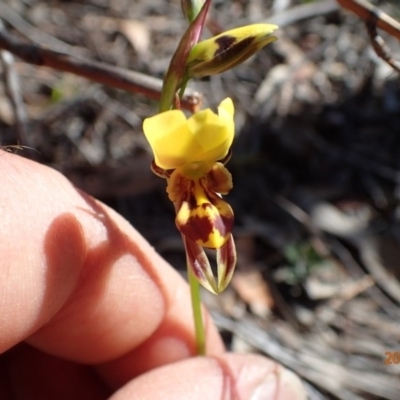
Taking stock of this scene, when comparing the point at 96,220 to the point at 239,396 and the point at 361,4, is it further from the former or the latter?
the point at 361,4

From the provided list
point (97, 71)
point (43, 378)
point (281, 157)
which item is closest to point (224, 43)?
point (97, 71)

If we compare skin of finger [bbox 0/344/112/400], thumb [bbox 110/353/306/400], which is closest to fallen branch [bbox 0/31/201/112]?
thumb [bbox 110/353/306/400]

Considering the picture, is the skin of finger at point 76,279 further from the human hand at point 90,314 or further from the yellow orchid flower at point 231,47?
the yellow orchid flower at point 231,47

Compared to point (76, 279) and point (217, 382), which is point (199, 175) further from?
point (217, 382)

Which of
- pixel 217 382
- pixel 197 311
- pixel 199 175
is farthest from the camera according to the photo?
pixel 217 382

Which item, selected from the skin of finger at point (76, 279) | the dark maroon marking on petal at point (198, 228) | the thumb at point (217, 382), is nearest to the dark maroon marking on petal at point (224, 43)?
the dark maroon marking on petal at point (198, 228)

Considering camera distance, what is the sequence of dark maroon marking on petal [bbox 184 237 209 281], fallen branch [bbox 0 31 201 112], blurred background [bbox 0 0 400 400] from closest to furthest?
dark maroon marking on petal [bbox 184 237 209 281] → fallen branch [bbox 0 31 201 112] → blurred background [bbox 0 0 400 400]

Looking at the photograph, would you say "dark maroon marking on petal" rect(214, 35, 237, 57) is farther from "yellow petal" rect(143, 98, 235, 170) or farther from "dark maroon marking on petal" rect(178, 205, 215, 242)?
"dark maroon marking on petal" rect(178, 205, 215, 242)
